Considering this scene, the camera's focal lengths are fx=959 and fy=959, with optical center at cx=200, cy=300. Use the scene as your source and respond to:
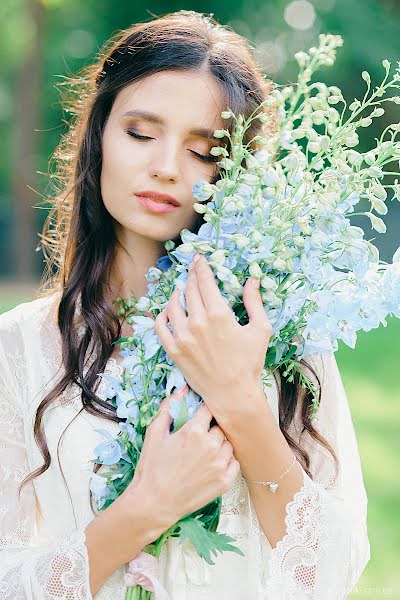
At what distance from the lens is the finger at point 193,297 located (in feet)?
6.18

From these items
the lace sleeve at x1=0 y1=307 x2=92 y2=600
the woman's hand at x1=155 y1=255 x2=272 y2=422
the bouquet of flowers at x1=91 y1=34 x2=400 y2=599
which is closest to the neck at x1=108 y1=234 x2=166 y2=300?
the lace sleeve at x1=0 y1=307 x2=92 y2=600

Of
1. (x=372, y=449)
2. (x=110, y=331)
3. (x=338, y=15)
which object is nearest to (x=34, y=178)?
(x=338, y=15)

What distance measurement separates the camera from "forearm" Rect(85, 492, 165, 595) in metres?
1.86

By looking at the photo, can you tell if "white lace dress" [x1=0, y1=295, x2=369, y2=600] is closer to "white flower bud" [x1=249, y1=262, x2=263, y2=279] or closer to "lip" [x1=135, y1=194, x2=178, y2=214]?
"lip" [x1=135, y1=194, x2=178, y2=214]

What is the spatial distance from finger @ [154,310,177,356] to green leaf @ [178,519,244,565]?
34 cm

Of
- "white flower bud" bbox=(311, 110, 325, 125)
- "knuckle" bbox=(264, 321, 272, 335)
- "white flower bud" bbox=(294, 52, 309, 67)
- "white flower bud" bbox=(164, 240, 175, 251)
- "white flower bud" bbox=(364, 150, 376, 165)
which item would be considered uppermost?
"white flower bud" bbox=(294, 52, 309, 67)

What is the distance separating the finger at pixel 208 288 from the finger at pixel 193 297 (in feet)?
0.04

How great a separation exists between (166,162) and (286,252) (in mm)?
434

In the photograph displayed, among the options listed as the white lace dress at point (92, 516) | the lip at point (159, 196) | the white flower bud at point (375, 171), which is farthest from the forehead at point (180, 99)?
the white lace dress at point (92, 516)

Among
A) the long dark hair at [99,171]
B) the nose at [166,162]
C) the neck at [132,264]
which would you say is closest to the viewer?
the nose at [166,162]

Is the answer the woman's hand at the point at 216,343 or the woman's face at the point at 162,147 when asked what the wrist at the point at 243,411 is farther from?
the woman's face at the point at 162,147

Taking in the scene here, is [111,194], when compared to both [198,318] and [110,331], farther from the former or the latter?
[198,318]

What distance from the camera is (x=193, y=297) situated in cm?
189

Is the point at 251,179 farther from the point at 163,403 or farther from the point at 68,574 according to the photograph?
the point at 68,574
